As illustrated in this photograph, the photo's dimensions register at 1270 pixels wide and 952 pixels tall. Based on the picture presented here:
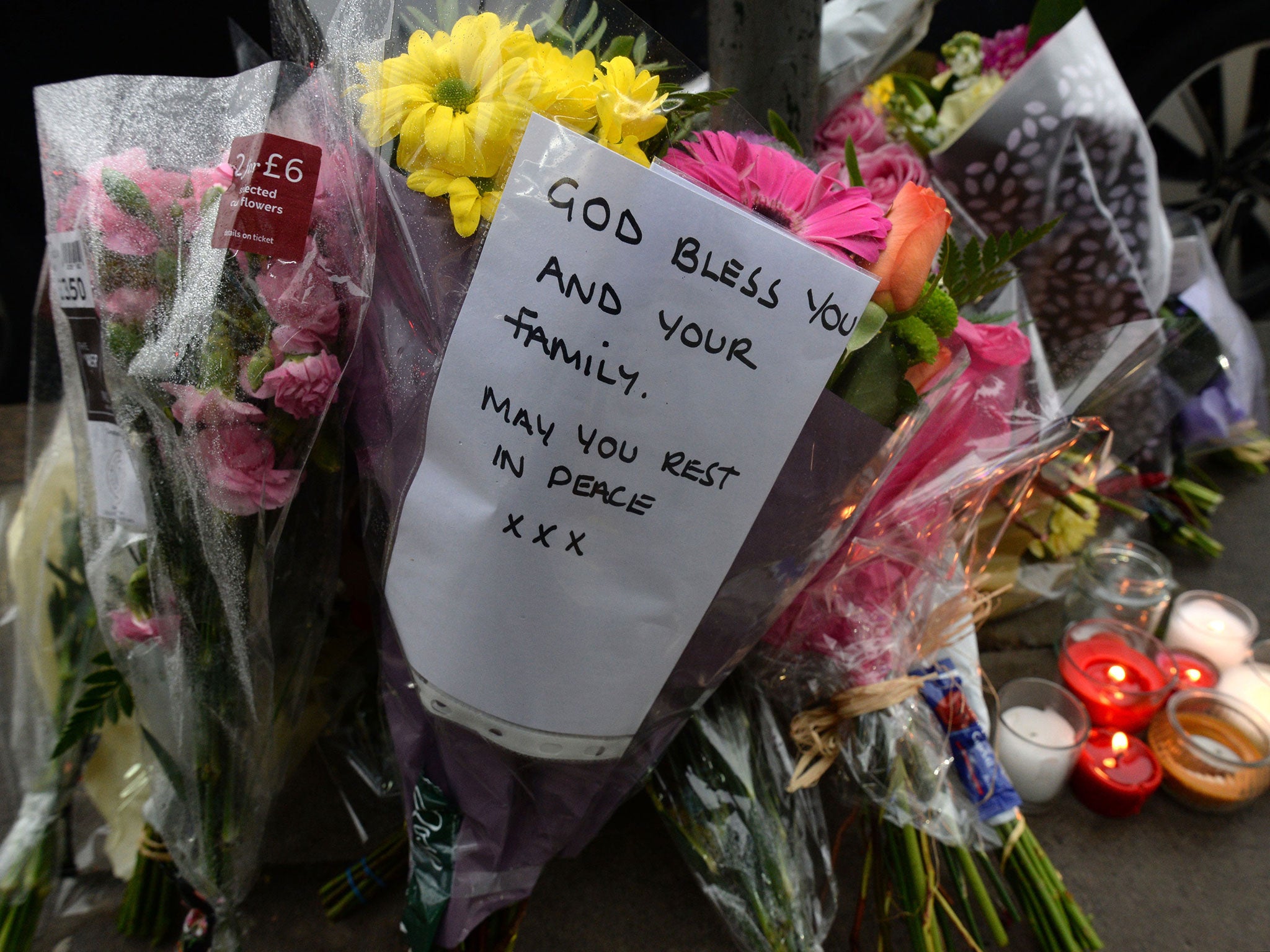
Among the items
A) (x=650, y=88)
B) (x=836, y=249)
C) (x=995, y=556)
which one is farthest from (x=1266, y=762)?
(x=650, y=88)

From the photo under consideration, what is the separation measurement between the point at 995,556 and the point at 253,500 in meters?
1.62

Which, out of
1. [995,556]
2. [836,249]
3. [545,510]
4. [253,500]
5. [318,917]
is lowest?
[318,917]

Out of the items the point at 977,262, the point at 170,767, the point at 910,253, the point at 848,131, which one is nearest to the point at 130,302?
Result: the point at 170,767

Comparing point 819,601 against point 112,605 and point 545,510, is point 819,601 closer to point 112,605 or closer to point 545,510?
point 545,510

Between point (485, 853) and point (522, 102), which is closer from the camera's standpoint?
point (522, 102)

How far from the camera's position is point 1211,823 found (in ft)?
5.14

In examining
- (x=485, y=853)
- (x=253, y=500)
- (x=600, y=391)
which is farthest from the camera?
(x=485, y=853)

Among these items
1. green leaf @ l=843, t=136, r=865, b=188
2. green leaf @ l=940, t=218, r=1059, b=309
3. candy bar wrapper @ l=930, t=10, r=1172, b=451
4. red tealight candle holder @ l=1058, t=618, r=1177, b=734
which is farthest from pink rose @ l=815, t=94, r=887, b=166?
red tealight candle holder @ l=1058, t=618, r=1177, b=734

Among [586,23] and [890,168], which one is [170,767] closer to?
[586,23]

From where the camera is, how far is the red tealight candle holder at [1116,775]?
1.53 meters

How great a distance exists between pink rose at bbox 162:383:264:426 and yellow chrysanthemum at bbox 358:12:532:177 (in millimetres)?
327

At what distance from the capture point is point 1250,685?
178 cm

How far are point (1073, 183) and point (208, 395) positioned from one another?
1778 millimetres

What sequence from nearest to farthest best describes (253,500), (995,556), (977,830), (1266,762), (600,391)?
(600,391) < (253,500) < (977,830) < (1266,762) < (995,556)
